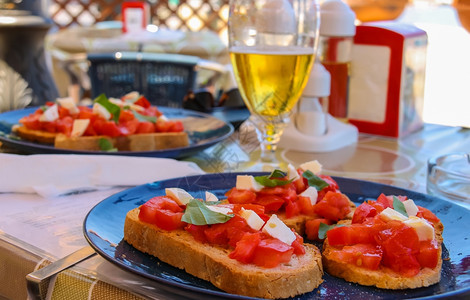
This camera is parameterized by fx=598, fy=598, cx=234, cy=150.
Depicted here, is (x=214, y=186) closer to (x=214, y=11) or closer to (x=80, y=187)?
(x=80, y=187)

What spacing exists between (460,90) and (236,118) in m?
4.04

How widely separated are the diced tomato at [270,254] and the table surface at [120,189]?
0.10 metres

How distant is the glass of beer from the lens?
1097 millimetres

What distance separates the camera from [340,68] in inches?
58.8

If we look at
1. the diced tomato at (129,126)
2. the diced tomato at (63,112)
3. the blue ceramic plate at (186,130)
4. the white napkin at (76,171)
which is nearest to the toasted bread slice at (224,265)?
the white napkin at (76,171)

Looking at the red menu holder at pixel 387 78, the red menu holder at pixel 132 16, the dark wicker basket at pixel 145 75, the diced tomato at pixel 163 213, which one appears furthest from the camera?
the red menu holder at pixel 132 16

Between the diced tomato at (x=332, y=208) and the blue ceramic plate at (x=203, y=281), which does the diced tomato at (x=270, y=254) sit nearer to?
the blue ceramic plate at (x=203, y=281)

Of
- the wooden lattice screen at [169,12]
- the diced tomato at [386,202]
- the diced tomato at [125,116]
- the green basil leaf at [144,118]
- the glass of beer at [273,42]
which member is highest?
the glass of beer at [273,42]

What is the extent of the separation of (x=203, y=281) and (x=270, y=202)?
0.18 meters

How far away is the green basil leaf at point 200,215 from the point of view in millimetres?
651

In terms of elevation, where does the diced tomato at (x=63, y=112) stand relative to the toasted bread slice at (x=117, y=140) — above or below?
above

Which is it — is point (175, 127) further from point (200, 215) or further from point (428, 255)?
point (428, 255)

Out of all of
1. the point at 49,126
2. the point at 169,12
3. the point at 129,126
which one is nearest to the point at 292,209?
the point at 129,126

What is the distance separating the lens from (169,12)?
23.1ft
